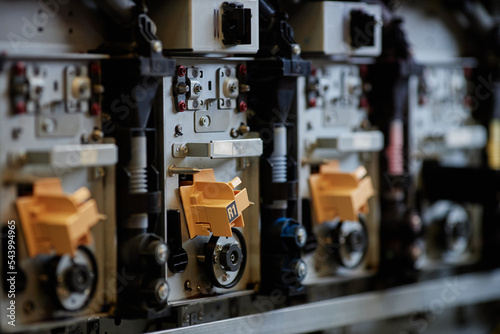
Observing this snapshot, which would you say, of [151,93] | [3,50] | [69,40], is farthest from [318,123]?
[3,50]

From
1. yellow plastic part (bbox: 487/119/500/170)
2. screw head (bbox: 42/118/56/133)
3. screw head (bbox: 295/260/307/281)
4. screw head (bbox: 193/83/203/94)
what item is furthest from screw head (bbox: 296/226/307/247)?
yellow plastic part (bbox: 487/119/500/170)

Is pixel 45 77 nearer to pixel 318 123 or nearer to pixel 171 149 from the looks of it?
pixel 171 149

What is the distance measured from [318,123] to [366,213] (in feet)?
1.51

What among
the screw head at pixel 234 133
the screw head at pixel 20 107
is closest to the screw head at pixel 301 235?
the screw head at pixel 234 133

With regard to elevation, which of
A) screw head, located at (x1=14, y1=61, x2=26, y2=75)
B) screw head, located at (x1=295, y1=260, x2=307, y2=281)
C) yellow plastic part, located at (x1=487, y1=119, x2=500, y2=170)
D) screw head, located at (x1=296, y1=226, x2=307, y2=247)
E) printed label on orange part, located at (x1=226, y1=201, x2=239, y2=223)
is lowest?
screw head, located at (x1=295, y1=260, x2=307, y2=281)

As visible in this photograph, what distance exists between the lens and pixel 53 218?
2303 mm

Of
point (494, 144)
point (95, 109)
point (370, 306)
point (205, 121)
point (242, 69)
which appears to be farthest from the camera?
point (494, 144)

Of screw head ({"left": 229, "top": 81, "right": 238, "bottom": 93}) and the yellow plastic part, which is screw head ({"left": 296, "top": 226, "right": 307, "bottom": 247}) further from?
the yellow plastic part

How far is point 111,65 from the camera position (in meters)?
2.51

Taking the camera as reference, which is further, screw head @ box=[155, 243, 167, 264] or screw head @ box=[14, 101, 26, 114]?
screw head @ box=[155, 243, 167, 264]

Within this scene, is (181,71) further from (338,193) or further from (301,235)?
(338,193)

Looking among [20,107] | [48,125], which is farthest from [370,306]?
[20,107]

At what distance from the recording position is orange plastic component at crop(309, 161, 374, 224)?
3094mm

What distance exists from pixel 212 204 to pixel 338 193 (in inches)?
25.3
